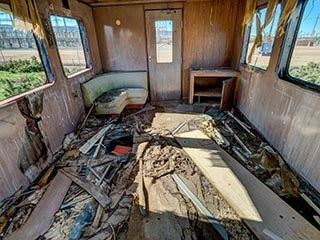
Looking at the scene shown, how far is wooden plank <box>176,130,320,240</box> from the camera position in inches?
60.9

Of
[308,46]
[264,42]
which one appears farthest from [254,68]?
[308,46]

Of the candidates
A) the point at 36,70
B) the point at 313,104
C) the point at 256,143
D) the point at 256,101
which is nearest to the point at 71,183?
the point at 36,70

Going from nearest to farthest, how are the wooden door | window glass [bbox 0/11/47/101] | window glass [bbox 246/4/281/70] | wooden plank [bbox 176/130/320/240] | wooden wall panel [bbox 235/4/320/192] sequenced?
wooden plank [bbox 176/130/320/240] < wooden wall panel [bbox 235/4/320/192] < window glass [bbox 0/11/47/101] < window glass [bbox 246/4/281/70] < the wooden door

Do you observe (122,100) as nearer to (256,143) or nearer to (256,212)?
(256,143)

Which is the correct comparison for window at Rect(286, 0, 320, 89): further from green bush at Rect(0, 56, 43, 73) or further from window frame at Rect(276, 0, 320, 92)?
green bush at Rect(0, 56, 43, 73)

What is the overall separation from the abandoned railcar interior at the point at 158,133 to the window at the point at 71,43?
1.1 inches

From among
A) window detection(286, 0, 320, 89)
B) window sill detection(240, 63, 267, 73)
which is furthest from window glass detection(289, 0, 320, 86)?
window sill detection(240, 63, 267, 73)

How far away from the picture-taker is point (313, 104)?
6.35ft

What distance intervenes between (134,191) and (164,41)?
3630mm

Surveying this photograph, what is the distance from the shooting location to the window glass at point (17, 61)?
6.73ft

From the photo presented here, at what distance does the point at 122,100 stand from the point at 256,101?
9.01ft

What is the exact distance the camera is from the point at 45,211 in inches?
73.6

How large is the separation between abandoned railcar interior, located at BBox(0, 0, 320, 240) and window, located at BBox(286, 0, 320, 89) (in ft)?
0.04

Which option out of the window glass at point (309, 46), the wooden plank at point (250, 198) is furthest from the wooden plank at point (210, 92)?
the window glass at point (309, 46)
